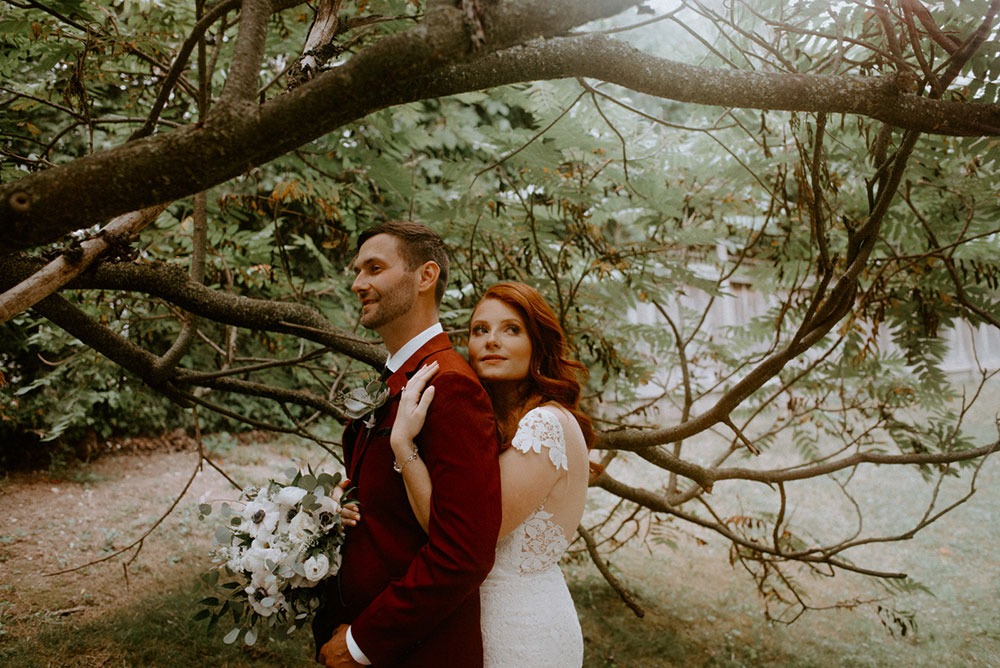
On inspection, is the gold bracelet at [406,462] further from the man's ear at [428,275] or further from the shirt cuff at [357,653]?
the man's ear at [428,275]

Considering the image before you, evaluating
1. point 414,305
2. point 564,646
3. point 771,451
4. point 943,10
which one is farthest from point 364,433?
point 771,451

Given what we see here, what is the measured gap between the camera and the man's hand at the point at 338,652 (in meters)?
1.79

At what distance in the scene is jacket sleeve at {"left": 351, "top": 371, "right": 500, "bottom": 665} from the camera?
66.5 inches

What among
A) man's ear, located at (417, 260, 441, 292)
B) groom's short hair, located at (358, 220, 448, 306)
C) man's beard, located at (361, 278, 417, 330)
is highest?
groom's short hair, located at (358, 220, 448, 306)

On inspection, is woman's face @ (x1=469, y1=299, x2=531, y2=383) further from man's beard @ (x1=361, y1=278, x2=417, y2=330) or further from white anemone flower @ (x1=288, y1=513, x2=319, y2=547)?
white anemone flower @ (x1=288, y1=513, x2=319, y2=547)

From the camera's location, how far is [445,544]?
1686mm

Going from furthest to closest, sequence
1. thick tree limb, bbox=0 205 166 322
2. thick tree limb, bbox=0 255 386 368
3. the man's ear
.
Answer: thick tree limb, bbox=0 255 386 368 < the man's ear < thick tree limb, bbox=0 205 166 322

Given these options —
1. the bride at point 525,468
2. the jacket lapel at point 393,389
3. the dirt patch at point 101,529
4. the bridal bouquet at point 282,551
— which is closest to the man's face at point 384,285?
the jacket lapel at point 393,389

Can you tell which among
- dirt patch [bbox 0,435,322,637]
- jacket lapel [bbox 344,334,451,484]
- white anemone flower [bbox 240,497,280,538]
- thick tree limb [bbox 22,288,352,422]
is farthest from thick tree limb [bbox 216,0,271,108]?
dirt patch [bbox 0,435,322,637]

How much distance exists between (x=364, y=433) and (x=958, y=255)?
4290mm

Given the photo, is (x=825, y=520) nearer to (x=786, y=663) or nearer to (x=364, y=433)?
(x=786, y=663)

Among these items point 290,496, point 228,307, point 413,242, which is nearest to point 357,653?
point 290,496

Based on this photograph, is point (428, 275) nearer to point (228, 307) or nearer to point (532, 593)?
point (532, 593)

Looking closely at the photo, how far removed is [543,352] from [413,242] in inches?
25.7
